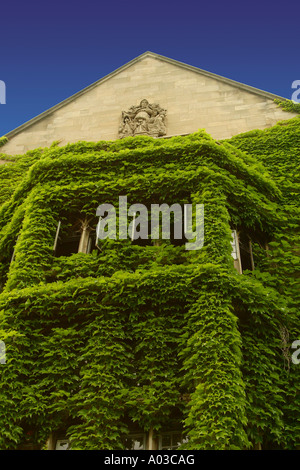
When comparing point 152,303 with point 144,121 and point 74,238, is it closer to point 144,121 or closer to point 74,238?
point 74,238

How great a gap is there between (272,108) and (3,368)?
13.4 meters

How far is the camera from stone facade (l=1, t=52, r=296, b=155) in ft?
66.0

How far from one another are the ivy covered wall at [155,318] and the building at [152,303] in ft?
0.10

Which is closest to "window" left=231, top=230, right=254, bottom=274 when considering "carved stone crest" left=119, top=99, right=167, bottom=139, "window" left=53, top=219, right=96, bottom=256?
"window" left=53, top=219, right=96, bottom=256

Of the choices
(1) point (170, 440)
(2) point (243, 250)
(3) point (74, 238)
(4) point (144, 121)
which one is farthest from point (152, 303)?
(4) point (144, 121)

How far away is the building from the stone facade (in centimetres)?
187

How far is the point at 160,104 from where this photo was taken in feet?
70.0

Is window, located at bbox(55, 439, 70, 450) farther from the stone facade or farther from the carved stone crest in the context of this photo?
the stone facade

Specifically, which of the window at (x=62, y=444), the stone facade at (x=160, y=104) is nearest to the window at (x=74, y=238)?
the window at (x=62, y=444)

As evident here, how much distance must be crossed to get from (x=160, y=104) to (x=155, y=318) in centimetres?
1146

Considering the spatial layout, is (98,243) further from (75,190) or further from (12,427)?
(12,427)

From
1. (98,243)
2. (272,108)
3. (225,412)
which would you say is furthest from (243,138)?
(225,412)

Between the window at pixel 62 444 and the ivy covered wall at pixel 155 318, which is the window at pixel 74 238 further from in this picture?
the window at pixel 62 444

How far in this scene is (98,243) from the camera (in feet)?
46.0
